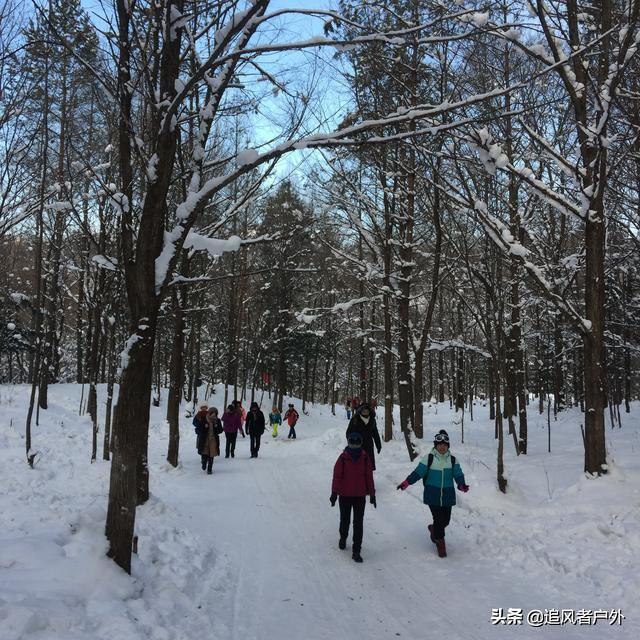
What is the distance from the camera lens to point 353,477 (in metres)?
6.68

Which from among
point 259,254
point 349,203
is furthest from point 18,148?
point 259,254

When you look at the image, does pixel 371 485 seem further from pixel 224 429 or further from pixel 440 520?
pixel 224 429

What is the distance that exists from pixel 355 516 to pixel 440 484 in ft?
4.15

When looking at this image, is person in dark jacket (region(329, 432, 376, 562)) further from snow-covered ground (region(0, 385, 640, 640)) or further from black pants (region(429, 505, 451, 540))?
black pants (region(429, 505, 451, 540))

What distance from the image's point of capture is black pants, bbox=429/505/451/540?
6.54 m

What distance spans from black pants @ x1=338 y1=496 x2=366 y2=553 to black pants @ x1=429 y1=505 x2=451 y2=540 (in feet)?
3.33

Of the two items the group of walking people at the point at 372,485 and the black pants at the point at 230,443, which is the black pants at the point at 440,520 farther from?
the black pants at the point at 230,443

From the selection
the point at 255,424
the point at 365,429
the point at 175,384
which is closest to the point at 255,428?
the point at 255,424

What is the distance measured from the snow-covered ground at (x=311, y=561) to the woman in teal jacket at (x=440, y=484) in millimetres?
353

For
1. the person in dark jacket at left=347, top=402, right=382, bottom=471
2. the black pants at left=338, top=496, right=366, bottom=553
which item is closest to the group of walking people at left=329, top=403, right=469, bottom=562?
the black pants at left=338, top=496, right=366, bottom=553

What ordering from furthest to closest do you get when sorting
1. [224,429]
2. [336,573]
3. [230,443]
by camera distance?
[230,443] < [224,429] < [336,573]

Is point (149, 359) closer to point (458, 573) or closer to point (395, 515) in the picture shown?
point (458, 573)

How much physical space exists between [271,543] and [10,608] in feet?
13.4

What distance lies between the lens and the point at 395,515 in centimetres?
849
